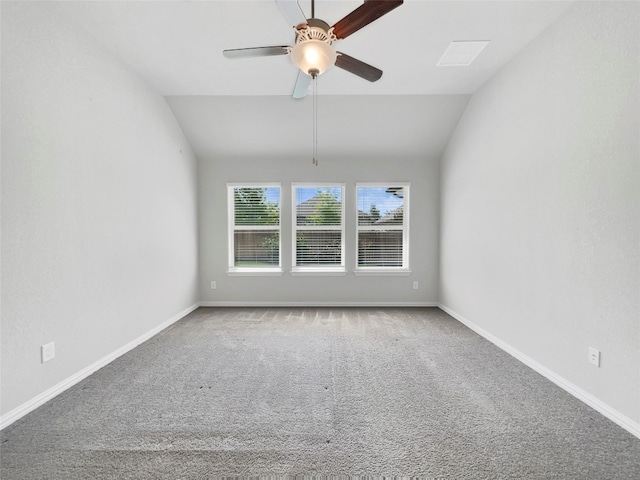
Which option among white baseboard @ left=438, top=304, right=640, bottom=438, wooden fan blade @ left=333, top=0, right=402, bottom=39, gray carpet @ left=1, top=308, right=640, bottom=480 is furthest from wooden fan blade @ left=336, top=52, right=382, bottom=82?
white baseboard @ left=438, top=304, right=640, bottom=438

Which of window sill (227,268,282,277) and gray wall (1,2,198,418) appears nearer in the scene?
gray wall (1,2,198,418)

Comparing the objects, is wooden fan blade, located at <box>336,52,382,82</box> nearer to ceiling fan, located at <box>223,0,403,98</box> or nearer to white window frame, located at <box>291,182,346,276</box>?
ceiling fan, located at <box>223,0,403,98</box>

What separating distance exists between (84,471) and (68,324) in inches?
47.9

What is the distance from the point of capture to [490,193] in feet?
10.3

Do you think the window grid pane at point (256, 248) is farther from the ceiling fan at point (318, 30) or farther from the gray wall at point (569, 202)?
the ceiling fan at point (318, 30)

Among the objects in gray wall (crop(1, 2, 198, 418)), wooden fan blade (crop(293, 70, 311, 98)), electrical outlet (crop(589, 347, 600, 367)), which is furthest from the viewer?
wooden fan blade (crop(293, 70, 311, 98))

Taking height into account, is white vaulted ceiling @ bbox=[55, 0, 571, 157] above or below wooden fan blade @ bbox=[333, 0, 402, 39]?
above

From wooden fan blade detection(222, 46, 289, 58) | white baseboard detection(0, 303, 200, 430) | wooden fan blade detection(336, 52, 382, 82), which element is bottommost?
white baseboard detection(0, 303, 200, 430)

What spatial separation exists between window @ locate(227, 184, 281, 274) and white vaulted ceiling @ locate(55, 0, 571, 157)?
664 millimetres

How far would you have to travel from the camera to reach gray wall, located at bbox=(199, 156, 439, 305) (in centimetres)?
457

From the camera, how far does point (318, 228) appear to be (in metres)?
4.73

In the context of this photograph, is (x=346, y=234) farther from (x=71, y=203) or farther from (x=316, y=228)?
(x=71, y=203)

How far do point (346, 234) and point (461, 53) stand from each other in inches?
107

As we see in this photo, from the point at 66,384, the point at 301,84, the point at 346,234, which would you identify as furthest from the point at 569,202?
the point at 66,384
